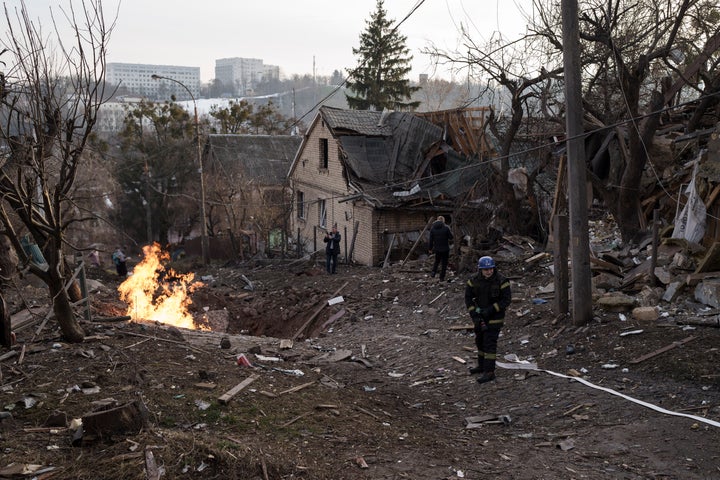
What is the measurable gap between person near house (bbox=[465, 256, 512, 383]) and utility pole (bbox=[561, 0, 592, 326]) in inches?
72.1

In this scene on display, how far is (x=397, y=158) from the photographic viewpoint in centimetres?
2475

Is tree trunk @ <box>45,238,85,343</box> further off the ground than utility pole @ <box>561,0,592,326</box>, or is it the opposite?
utility pole @ <box>561,0,592,326</box>

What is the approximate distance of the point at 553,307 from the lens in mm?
11719

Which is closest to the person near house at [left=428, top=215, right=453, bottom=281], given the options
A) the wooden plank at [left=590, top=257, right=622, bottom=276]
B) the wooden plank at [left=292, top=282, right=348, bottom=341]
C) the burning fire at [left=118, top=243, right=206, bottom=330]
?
the wooden plank at [left=292, top=282, right=348, bottom=341]

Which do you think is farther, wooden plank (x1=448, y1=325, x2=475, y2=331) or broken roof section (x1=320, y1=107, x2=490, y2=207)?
broken roof section (x1=320, y1=107, x2=490, y2=207)

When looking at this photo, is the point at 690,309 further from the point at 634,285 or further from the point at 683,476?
the point at 683,476

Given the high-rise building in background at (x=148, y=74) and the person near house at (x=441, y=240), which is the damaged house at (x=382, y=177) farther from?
the high-rise building in background at (x=148, y=74)

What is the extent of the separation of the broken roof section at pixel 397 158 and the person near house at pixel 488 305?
13.4 m

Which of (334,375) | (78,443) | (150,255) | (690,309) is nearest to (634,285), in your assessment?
(690,309)

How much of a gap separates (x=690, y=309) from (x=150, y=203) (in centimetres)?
3620

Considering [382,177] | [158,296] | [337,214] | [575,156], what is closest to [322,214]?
[337,214]

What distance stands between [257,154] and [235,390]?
3536 centimetres

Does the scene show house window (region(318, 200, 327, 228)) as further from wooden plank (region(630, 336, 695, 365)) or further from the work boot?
wooden plank (region(630, 336, 695, 365))

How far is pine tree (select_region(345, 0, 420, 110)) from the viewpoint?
152ft
